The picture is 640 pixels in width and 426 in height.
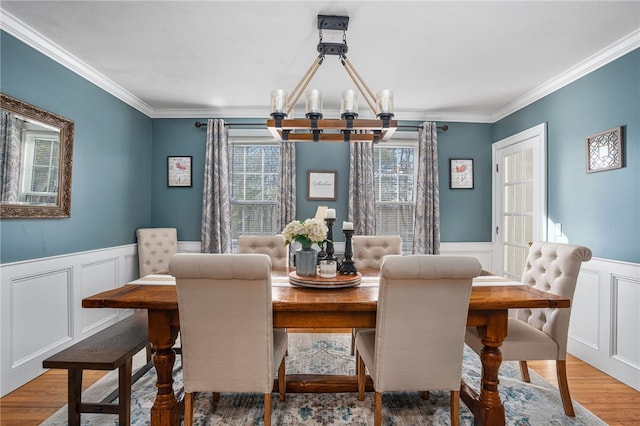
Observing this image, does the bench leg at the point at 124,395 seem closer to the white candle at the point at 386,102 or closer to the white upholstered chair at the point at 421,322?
the white upholstered chair at the point at 421,322

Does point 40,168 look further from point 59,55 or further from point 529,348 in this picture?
point 529,348

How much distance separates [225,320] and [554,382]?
2.46 meters

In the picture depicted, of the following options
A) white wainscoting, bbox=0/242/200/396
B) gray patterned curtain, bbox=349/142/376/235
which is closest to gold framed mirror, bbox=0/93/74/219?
white wainscoting, bbox=0/242/200/396

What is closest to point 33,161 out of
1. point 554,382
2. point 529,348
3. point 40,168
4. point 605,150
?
point 40,168

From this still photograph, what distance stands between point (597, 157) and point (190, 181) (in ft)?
13.8

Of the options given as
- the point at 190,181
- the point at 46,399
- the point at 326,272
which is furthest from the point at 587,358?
the point at 190,181

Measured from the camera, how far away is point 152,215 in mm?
4379

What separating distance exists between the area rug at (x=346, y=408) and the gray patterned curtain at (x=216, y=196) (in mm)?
1775

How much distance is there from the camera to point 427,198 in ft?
14.0

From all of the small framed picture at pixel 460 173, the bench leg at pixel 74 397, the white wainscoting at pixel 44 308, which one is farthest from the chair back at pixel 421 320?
the small framed picture at pixel 460 173

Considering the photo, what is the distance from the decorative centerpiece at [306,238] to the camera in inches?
79.8

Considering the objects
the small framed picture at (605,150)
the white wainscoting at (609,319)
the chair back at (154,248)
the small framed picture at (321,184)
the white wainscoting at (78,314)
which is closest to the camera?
the white wainscoting at (78,314)

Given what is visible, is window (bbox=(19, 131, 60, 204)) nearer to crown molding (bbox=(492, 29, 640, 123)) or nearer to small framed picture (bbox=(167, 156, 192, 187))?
small framed picture (bbox=(167, 156, 192, 187))

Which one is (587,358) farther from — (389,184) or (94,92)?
(94,92)
